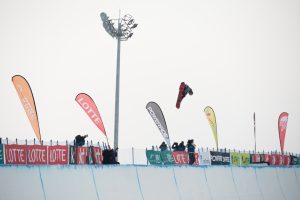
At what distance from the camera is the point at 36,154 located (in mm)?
16812

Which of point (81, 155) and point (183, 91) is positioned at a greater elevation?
point (183, 91)

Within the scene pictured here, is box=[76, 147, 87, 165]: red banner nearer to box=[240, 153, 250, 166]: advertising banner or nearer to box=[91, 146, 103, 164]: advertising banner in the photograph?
box=[91, 146, 103, 164]: advertising banner

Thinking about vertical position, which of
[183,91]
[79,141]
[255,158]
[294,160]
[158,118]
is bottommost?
[294,160]

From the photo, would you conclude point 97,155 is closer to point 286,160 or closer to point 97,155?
point 97,155

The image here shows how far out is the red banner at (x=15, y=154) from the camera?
15.9 meters

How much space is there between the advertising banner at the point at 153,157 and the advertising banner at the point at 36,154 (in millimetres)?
5018

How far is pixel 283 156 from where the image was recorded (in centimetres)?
3294

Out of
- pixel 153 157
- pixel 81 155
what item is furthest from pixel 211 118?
pixel 81 155

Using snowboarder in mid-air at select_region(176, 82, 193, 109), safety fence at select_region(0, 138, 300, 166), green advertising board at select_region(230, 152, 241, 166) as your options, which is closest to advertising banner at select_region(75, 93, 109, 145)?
safety fence at select_region(0, 138, 300, 166)

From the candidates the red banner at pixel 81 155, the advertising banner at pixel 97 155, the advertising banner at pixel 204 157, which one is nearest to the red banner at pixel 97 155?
the advertising banner at pixel 97 155

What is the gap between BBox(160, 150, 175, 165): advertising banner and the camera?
21469mm

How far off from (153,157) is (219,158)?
646cm

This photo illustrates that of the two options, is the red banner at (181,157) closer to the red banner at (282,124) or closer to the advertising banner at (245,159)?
the advertising banner at (245,159)

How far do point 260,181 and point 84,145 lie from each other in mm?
7535
